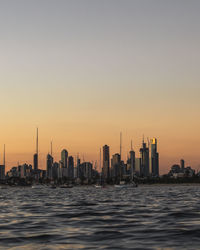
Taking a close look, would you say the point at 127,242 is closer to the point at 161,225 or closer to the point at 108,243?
the point at 108,243

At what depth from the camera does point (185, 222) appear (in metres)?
31.4

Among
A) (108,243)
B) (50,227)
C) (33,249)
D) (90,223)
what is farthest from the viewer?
(90,223)

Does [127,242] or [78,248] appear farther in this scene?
[127,242]

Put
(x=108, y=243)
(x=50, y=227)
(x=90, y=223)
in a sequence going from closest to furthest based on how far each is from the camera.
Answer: (x=108, y=243), (x=50, y=227), (x=90, y=223)

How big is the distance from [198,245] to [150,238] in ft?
9.67

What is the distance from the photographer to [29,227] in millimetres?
29031

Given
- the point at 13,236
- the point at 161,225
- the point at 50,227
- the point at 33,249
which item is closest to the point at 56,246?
the point at 33,249

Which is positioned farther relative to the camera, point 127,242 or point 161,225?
point 161,225

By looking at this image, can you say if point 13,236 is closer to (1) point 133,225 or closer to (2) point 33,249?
(2) point 33,249

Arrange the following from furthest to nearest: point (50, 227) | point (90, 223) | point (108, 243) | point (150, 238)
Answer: point (90, 223), point (50, 227), point (150, 238), point (108, 243)

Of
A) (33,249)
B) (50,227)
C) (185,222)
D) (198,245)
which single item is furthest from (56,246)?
(185,222)

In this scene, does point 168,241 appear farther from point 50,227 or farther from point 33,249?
point 50,227

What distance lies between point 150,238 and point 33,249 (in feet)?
20.7

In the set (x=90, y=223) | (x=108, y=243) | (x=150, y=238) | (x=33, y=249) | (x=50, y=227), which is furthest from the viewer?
(x=90, y=223)
